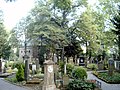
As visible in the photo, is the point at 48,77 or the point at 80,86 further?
the point at 80,86

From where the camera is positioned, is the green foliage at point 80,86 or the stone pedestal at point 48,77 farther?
→ the green foliage at point 80,86

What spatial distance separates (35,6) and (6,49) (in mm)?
17545

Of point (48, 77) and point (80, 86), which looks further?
point (80, 86)

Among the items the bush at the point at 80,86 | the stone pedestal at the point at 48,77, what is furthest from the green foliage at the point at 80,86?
the stone pedestal at the point at 48,77

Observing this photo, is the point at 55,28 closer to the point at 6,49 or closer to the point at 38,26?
the point at 38,26

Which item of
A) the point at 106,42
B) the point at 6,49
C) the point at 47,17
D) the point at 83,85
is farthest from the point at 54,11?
the point at 83,85

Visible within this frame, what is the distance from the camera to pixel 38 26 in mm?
37938

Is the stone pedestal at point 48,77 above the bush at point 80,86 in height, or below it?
above

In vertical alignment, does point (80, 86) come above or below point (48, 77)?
below

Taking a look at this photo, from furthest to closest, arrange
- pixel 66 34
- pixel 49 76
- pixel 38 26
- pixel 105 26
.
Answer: pixel 105 26, pixel 66 34, pixel 38 26, pixel 49 76

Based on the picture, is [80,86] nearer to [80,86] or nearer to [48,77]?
[80,86]

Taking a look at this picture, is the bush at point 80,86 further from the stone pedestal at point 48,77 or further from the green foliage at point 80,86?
the stone pedestal at point 48,77

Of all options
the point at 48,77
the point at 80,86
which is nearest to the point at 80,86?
the point at 80,86

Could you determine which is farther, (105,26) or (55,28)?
(105,26)
